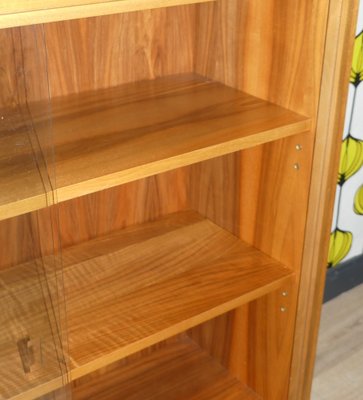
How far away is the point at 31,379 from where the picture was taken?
0.94 meters

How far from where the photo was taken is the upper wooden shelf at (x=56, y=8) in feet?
2.68

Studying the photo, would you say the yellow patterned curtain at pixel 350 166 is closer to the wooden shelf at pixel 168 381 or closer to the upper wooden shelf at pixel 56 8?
the wooden shelf at pixel 168 381

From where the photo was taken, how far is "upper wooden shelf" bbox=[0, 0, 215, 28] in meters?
0.82

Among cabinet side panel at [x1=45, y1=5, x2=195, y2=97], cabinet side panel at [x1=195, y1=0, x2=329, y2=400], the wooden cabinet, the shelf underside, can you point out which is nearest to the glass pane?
the wooden cabinet

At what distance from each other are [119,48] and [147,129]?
8.4 inches

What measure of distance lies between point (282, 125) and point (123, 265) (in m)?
0.42

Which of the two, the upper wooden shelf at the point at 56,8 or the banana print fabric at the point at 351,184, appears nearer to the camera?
the upper wooden shelf at the point at 56,8

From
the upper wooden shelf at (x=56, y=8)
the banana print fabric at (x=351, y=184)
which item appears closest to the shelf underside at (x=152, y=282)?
the upper wooden shelf at (x=56, y=8)

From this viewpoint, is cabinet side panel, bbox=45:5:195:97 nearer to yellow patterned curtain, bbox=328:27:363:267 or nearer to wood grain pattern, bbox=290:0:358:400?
wood grain pattern, bbox=290:0:358:400

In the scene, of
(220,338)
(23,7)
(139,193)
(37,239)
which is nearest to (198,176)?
(139,193)

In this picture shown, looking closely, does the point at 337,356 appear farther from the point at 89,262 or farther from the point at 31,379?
the point at 31,379

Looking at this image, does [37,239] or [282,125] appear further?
[282,125]

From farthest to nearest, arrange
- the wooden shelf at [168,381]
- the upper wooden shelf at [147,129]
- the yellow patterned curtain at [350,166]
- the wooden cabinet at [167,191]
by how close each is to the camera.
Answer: the yellow patterned curtain at [350,166]
the wooden shelf at [168,381]
the upper wooden shelf at [147,129]
the wooden cabinet at [167,191]

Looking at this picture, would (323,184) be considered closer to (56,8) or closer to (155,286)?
(155,286)
